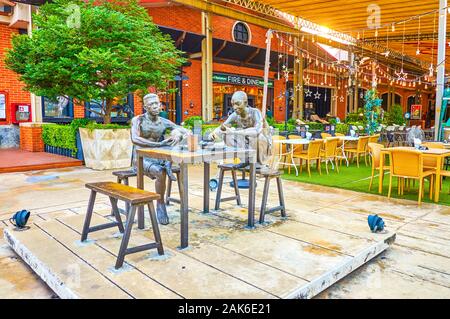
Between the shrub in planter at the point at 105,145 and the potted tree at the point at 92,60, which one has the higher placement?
the potted tree at the point at 92,60

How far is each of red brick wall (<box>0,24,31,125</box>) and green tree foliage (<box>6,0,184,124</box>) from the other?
2.85 metres

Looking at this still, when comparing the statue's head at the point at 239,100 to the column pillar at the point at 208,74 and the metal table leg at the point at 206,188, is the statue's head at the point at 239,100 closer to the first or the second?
the metal table leg at the point at 206,188

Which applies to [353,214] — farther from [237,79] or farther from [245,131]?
[237,79]

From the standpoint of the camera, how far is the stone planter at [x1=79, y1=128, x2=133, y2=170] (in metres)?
7.83

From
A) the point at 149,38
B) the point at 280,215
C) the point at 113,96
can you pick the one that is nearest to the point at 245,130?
the point at 280,215

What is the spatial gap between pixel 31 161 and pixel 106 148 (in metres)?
1.79

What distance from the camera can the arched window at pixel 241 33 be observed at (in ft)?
53.4

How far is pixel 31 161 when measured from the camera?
27.2 feet

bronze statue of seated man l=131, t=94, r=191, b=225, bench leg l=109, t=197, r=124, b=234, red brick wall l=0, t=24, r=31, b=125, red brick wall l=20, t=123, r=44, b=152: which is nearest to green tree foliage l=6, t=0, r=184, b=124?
red brick wall l=20, t=123, r=44, b=152

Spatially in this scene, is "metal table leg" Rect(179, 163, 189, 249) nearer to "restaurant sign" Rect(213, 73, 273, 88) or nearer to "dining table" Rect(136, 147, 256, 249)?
"dining table" Rect(136, 147, 256, 249)

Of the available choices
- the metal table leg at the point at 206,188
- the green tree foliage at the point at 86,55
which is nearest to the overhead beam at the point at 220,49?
the green tree foliage at the point at 86,55

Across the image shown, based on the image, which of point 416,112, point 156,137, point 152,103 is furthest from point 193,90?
point 416,112

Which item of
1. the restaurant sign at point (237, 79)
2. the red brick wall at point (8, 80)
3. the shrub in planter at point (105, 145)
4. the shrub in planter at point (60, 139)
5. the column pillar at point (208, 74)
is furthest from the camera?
the restaurant sign at point (237, 79)

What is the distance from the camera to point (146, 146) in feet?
12.1
